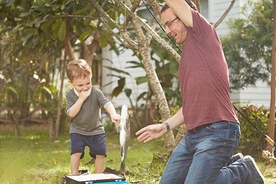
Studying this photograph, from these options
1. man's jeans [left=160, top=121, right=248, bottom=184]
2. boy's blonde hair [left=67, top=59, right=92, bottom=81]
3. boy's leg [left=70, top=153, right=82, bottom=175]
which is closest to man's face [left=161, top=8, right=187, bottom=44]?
man's jeans [left=160, top=121, right=248, bottom=184]

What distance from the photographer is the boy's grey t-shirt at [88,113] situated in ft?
18.0

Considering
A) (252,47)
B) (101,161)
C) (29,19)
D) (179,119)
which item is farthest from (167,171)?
(252,47)

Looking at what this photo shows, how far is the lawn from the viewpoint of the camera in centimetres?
566

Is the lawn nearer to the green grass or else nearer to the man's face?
the green grass

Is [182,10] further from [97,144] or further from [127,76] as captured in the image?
[127,76]

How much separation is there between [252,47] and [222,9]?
2.03 m

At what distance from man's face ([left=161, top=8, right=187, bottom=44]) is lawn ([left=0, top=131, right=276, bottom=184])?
6.32 ft

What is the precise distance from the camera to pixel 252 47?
10.5 metres

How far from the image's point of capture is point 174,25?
154 inches

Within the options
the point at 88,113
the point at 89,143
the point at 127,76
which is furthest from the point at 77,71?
the point at 127,76

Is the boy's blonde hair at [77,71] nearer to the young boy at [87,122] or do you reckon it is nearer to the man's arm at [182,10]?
the young boy at [87,122]

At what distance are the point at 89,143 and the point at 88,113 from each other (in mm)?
305

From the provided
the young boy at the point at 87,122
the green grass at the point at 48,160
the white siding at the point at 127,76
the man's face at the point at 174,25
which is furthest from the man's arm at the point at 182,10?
the white siding at the point at 127,76

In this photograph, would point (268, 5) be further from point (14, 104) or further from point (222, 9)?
point (14, 104)
